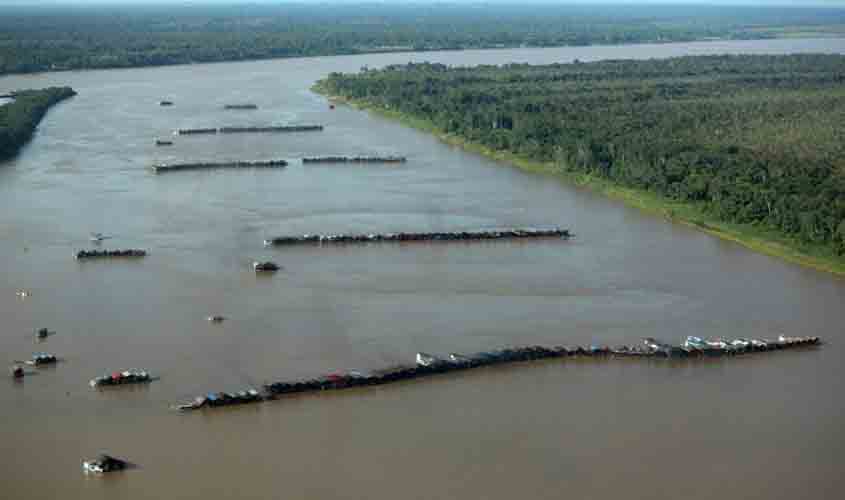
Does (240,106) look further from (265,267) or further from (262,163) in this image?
(265,267)

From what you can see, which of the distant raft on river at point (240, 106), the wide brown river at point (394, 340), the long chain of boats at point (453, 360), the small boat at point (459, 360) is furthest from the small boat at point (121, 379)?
the distant raft on river at point (240, 106)

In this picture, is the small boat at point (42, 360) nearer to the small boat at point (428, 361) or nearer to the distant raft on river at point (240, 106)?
the small boat at point (428, 361)

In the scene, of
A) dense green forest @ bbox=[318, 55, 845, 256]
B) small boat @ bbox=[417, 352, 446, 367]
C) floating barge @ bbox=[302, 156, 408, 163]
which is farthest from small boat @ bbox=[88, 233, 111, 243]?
dense green forest @ bbox=[318, 55, 845, 256]

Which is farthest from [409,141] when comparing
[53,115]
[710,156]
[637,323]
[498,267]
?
[637,323]

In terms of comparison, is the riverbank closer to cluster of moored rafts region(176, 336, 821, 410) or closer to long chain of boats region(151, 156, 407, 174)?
long chain of boats region(151, 156, 407, 174)

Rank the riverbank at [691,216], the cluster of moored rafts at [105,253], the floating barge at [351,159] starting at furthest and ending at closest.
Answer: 1. the floating barge at [351,159]
2. the riverbank at [691,216]
3. the cluster of moored rafts at [105,253]

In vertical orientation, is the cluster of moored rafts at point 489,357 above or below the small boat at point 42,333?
below

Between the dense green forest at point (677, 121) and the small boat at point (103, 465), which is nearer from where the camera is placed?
the small boat at point (103, 465)
